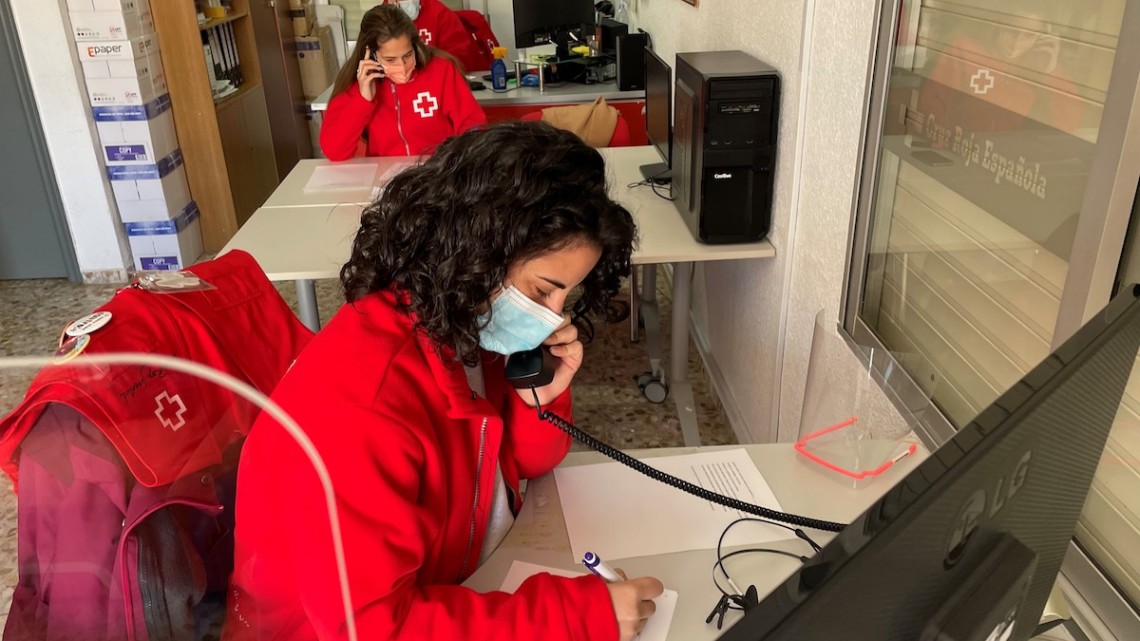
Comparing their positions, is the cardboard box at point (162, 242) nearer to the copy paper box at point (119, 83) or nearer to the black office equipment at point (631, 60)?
the copy paper box at point (119, 83)

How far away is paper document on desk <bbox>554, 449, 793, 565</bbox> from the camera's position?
3.62 feet

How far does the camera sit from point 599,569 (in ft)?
3.16

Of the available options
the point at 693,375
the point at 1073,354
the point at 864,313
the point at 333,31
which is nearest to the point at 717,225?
the point at 864,313

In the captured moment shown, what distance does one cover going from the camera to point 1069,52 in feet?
3.05

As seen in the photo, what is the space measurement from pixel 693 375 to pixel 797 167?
127 centimetres

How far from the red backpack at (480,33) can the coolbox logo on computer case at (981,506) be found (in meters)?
4.41

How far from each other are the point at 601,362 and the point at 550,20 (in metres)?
1.99

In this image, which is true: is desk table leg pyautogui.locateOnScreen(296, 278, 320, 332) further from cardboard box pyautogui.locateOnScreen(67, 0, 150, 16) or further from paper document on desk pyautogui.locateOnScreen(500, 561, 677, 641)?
cardboard box pyautogui.locateOnScreen(67, 0, 150, 16)

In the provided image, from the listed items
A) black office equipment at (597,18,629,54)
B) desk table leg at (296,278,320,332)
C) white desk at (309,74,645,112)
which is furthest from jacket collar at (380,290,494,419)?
black office equipment at (597,18,629,54)

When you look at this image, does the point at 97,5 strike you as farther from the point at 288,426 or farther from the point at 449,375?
the point at 288,426

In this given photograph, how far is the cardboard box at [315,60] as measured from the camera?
554 centimetres

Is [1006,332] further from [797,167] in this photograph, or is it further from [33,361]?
[33,361]

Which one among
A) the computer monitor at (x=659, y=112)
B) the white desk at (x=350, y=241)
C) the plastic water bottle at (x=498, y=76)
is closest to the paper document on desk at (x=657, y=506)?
the white desk at (x=350, y=241)

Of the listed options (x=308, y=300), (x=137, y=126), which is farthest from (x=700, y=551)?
(x=137, y=126)
